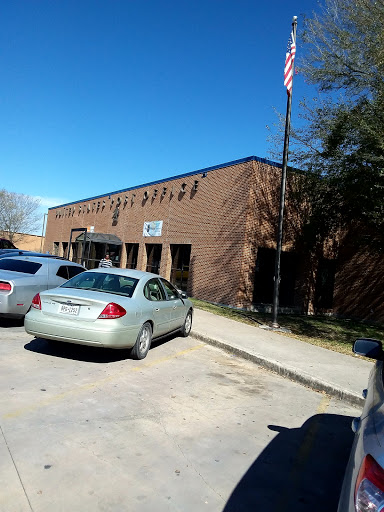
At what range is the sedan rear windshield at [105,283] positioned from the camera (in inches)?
274

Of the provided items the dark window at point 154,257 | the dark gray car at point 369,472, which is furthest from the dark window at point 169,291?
the dark window at point 154,257

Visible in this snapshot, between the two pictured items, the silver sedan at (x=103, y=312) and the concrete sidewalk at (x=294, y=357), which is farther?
the concrete sidewalk at (x=294, y=357)

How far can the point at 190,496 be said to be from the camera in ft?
10.0

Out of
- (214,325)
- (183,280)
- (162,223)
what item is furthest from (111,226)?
(214,325)

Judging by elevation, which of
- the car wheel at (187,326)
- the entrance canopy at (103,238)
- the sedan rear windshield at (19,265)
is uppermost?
the entrance canopy at (103,238)

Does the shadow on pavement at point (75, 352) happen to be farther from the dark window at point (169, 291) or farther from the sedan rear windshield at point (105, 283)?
the dark window at point (169, 291)

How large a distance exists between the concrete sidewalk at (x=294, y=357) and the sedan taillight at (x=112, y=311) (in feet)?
10.3

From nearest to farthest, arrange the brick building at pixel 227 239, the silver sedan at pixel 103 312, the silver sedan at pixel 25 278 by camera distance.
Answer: the silver sedan at pixel 103 312
the silver sedan at pixel 25 278
the brick building at pixel 227 239

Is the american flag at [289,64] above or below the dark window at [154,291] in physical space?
above

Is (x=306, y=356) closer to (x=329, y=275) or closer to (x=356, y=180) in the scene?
(x=356, y=180)

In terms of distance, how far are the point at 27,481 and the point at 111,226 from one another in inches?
994

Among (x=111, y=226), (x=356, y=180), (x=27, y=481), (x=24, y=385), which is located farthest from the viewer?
(x=111, y=226)

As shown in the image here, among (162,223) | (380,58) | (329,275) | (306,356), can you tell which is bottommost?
(306,356)

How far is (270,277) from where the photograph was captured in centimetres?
1769
